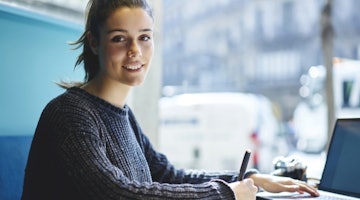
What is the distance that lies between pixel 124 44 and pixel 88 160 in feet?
1.16

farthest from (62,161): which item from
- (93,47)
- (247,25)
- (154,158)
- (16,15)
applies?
(247,25)

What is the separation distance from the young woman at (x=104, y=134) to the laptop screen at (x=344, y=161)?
10cm

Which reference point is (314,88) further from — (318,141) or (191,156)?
(191,156)

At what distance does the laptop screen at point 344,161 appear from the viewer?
141 centimetres

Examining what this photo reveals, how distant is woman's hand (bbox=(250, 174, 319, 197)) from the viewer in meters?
1.41

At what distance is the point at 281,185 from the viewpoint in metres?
1.42

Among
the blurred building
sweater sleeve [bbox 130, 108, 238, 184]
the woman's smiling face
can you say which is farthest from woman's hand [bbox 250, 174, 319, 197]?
the blurred building

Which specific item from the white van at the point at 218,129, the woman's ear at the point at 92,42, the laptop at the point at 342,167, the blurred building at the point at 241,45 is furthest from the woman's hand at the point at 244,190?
the white van at the point at 218,129

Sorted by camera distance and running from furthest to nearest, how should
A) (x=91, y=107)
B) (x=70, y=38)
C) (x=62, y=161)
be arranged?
(x=70, y=38), (x=91, y=107), (x=62, y=161)

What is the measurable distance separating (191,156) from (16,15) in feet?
12.2

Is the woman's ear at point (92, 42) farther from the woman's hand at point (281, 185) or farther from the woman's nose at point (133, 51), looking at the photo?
the woman's hand at point (281, 185)

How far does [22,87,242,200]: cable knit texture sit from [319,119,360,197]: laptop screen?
0.56 metres

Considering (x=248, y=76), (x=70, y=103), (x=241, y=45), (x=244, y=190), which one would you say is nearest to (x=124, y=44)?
(x=70, y=103)

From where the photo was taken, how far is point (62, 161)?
101 cm
